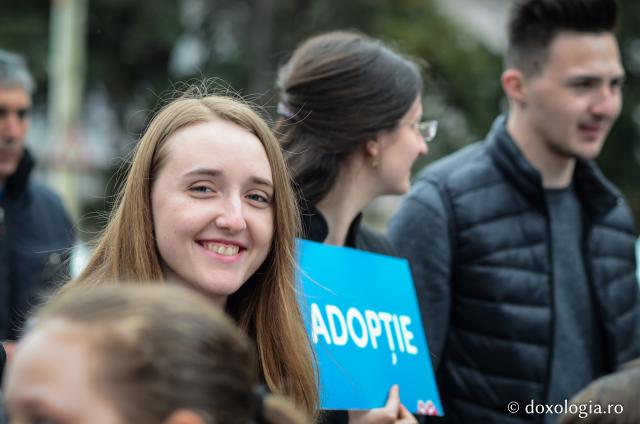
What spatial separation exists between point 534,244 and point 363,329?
131 centimetres

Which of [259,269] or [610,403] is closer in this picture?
[610,403]

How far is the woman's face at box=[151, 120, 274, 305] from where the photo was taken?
2.71 meters

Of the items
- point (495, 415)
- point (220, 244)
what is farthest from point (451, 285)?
point (220, 244)

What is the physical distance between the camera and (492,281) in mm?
4141

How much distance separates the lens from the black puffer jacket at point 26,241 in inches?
197

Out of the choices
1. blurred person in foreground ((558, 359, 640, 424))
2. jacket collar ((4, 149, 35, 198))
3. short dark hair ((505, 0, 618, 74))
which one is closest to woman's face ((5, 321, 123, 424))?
blurred person in foreground ((558, 359, 640, 424))

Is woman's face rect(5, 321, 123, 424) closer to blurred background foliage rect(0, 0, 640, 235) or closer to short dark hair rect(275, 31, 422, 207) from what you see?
short dark hair rect(275, 31, 422, 207)

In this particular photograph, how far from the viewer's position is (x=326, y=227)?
3555 mm

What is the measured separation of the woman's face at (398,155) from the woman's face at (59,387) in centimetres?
213

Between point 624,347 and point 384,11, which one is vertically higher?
point 624,347

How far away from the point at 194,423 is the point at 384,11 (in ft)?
72.8

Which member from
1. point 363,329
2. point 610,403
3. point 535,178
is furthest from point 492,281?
point 610,403

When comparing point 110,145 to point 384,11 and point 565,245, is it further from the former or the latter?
point 565,245

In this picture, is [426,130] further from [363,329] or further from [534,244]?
[363,329]
